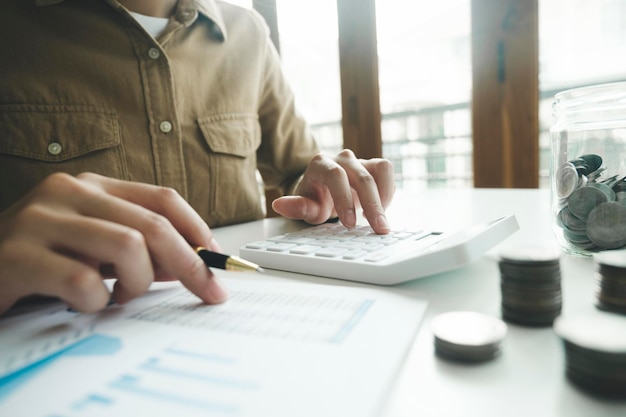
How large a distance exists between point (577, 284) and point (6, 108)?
948 millimetres

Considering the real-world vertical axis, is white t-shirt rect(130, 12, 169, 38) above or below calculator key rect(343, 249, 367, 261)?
above

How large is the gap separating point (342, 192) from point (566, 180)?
11.2 inches

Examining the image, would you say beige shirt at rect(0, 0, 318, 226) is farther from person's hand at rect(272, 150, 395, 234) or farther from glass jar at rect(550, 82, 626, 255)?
glass jar at rect(550, 82, 626, 255)

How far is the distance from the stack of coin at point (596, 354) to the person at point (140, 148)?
28 cm

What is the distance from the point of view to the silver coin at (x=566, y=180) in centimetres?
47

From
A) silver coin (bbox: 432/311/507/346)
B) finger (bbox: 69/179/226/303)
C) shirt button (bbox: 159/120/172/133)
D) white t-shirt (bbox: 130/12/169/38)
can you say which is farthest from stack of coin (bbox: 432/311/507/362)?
white t-shirt (bbox: 130/12/169/38)

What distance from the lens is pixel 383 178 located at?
28.8 inches

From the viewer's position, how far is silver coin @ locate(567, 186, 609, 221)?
44 centimetres

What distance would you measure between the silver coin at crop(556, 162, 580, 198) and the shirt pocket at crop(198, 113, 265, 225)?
713 millimetres

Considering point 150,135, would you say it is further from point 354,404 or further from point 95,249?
point 354,404

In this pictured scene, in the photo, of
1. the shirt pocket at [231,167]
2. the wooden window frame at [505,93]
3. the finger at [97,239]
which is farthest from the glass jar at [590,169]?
the wooden window frame at [505,93]

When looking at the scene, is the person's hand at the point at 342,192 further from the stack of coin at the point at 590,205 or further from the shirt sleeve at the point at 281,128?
the shirt sleeve at the point at 281,128

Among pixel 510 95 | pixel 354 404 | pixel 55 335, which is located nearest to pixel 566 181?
pixel 354 404

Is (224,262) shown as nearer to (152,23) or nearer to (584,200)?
(584,200)
